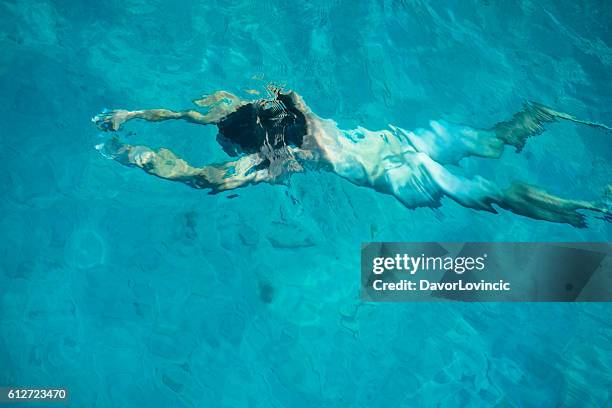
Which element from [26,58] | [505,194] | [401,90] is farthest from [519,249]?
[26,58]

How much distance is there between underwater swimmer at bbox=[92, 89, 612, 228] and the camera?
2783 mm

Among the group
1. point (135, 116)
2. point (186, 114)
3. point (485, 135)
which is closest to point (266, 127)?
point (186, 114)

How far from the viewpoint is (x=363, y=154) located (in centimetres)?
284

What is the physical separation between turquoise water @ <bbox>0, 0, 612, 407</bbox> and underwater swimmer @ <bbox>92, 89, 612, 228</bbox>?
2.2 inches

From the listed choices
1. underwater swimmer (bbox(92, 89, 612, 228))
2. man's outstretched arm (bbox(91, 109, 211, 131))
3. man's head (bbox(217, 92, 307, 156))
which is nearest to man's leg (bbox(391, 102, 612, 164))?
underwater swimmer (bbox(92, 89, 612, 228))

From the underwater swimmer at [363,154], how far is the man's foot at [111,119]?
18cm

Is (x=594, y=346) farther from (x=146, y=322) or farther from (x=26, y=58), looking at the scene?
(x=26, y=58)

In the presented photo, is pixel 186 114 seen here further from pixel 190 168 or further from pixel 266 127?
pixel 266 127

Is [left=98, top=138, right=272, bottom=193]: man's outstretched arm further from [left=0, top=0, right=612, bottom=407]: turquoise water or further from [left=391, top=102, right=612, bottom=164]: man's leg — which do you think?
[left=391, top=102, right=612, bottom=164]: man's leg

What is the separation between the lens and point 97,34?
2951 millimetres

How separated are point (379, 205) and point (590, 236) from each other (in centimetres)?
107

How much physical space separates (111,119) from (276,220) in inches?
41.0

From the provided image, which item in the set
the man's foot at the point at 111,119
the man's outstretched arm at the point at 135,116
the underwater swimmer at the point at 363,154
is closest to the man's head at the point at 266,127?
the underwater swimmer at the point at 363,154

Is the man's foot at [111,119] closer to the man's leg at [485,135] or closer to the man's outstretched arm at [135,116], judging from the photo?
the man's outstretched arm at [135,116]
